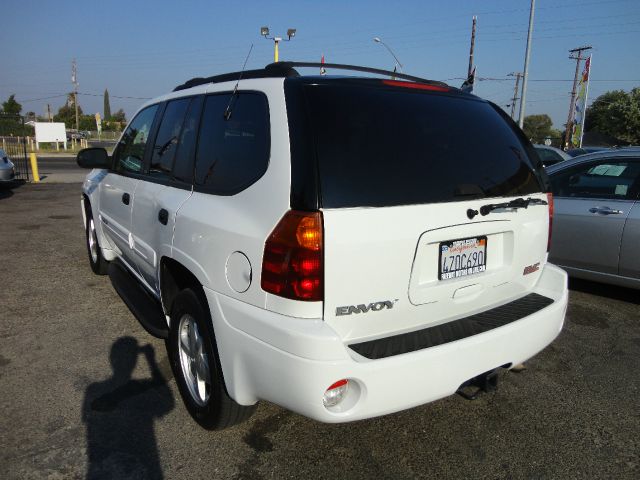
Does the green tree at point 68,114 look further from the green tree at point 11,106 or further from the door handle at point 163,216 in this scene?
the door handle at point 163,216

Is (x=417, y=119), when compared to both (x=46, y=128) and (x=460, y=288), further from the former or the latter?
(x=46, y=128)

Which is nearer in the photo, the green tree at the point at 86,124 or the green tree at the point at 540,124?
the green tree at the point at 86,124

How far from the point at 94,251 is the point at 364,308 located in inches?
170

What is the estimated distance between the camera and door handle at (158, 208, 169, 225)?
112 inches

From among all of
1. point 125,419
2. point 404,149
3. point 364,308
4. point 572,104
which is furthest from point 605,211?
point 572,104

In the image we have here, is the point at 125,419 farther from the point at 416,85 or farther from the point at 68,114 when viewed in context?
the point at 68,114

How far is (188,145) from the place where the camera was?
2.89m

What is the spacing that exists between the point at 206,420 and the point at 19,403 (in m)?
1.20

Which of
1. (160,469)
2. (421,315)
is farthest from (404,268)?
(160,469)

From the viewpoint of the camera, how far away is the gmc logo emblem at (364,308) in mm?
2043

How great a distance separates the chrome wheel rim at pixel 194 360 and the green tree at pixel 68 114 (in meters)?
85.1

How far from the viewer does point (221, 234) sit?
7.43 feet

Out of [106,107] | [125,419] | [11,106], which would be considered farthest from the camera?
[106,107]

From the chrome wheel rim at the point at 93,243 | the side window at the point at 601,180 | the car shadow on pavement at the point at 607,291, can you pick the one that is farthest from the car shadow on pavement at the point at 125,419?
the car shadow on pavement at the point at 607,291
